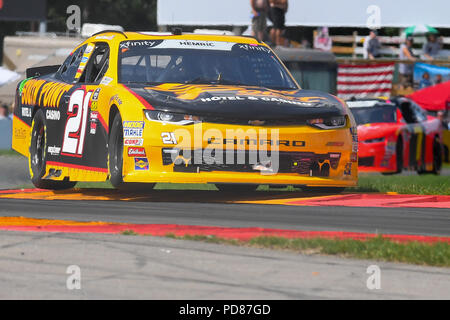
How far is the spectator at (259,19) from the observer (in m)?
27.3

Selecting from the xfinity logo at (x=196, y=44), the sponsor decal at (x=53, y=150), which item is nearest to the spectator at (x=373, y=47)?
the xfinity logo at (x=196, y=44)

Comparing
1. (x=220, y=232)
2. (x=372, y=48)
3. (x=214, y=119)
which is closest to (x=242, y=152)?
(x=214, y=119)

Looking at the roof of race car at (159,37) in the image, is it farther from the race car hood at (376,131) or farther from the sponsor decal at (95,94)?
the race car hood at (376,131)

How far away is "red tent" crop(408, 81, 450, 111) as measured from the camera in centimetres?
2820

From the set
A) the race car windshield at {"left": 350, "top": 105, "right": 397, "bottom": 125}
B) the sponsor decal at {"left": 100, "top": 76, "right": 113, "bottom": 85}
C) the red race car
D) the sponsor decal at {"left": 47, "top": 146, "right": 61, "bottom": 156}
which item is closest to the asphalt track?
the sponsor decal at {"left": 47, "top": 146, "right": 61, "bottom": 156}

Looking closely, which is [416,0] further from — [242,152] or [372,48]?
[242,152]

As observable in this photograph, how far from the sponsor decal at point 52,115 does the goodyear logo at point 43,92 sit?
0.06m

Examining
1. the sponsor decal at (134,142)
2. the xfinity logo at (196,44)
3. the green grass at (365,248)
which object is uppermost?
the xfinity logo at (196,44)

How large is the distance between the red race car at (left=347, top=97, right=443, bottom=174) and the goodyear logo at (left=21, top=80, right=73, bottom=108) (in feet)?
29.8

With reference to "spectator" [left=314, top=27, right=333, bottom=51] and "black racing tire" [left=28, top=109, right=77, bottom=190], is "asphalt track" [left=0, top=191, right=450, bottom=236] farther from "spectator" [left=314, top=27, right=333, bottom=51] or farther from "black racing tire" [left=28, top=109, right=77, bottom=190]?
"spectator" [left=314, top=27, right=333, bottom=51]

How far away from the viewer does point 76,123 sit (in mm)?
10352

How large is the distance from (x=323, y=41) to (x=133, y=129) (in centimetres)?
2496

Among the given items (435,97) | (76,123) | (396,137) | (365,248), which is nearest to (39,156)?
(76,123)
